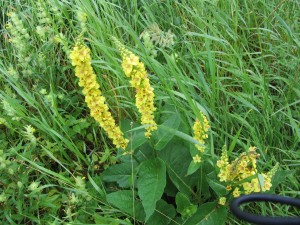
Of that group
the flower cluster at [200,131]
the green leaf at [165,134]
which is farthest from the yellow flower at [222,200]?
the green leaf at [165,134]

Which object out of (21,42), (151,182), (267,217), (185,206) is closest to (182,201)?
(185,206)

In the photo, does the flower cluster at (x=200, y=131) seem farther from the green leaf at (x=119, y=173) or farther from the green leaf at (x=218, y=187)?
the green leaf at (x=119, y=173)

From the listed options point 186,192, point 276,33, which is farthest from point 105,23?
point 186,192

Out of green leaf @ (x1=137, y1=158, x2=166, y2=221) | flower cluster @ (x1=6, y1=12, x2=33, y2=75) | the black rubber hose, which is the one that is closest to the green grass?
flower cluster @ (x1=6, y1=12, x2=33, y2=75)

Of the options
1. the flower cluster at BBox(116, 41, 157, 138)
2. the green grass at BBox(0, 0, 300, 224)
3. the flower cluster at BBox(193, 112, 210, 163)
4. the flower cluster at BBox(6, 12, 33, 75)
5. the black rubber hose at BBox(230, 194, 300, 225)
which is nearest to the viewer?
the black rubber hose at BBox(230, 194, 300, 225)

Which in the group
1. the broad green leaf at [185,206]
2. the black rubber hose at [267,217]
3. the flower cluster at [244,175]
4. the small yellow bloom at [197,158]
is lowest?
the broad green leaf at [185,206]

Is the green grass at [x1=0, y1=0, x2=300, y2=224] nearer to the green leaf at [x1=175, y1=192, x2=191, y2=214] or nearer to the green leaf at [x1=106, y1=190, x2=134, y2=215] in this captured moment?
the green leaf at [x1=106, y1=190, x2=134, y2=215]

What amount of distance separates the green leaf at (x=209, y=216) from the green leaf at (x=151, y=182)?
0.52 feet

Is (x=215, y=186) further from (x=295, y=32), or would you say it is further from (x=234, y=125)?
(x=295, y=32)

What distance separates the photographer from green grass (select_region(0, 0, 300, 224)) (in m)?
1.60

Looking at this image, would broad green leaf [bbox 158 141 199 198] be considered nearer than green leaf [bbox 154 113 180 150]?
No

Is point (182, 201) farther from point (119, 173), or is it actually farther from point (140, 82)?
point (140, 82)

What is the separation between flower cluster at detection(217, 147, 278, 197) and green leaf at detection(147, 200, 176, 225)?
262mm

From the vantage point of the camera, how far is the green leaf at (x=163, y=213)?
1.50m
